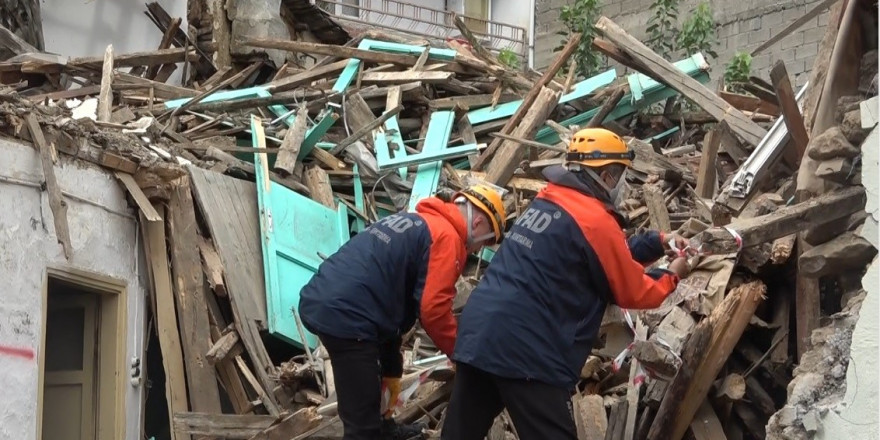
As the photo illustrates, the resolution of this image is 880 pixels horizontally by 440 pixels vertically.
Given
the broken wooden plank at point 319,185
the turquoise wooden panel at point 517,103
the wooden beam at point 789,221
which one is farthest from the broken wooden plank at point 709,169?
the broken wooden plank at point 319,185

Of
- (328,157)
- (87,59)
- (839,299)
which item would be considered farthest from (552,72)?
(839,299)

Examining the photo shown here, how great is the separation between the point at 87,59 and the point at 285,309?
13.9ft

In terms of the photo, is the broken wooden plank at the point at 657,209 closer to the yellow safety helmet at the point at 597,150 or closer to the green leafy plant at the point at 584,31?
the yellow safety helmet at the point at 597,150

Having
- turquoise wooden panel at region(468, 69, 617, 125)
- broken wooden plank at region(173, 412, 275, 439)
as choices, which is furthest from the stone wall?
broken wooden plank at region(173, 412, 275, 439)

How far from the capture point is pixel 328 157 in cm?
933

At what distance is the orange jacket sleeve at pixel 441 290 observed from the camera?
16.7 ft

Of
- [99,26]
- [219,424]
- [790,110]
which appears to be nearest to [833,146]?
[790,110]

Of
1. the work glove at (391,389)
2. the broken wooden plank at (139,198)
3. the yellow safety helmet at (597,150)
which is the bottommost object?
the work glove at (391,389)

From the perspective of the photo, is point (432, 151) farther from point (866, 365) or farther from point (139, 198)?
point (866, 365)

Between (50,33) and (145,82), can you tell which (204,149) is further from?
(50,33)

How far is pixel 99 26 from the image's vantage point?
1332 centimetres

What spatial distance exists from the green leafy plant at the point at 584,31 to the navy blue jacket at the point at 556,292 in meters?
8.06

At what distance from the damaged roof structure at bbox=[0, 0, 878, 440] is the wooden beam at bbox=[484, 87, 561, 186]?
0.8 inches

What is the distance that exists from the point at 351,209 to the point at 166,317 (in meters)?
2.17
